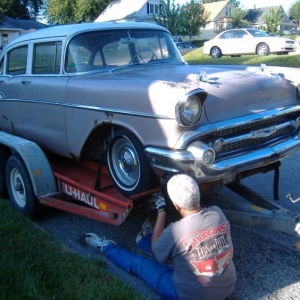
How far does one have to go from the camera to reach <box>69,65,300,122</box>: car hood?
351cm

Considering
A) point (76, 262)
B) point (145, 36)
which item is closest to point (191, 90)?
point (76, 262)

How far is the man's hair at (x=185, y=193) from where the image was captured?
9.91 feet

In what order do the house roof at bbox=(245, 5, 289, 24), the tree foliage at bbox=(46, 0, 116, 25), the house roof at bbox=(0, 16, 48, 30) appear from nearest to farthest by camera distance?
the house roof at bbox=(0, 16, 48, 30)
the tree foliage at bbox=(46, 0, 116, 25)
the house roof at bbox=(245, 5, 289, 24)

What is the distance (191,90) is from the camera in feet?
11.1

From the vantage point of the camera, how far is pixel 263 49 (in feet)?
69.2

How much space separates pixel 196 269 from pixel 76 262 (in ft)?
3.67

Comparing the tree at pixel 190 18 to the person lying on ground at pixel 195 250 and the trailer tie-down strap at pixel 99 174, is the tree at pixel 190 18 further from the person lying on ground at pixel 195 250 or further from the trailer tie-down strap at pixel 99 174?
the person lying on ground at pixel 195 250

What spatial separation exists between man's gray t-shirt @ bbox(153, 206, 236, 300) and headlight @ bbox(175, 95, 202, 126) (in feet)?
2.30

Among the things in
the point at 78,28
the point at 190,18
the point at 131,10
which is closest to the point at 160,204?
the point at 78,28

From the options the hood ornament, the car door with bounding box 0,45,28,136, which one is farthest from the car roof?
the hood ornament

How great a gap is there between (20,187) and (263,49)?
18197mm

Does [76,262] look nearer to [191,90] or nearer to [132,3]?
[191,90]

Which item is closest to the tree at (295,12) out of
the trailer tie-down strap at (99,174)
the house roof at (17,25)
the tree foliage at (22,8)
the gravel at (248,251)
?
the tree foliage at (22,8)

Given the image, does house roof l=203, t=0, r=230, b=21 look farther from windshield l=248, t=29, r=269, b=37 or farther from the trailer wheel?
the trailer wheel
